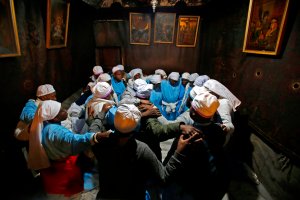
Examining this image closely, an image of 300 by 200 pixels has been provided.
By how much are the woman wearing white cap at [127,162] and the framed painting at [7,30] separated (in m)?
2.69

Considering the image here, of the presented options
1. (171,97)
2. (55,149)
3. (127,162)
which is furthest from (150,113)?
(171,97)

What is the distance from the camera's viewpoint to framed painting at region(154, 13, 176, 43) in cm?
712

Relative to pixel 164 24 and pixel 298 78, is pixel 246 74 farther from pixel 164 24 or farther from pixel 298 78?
pixel 164 24

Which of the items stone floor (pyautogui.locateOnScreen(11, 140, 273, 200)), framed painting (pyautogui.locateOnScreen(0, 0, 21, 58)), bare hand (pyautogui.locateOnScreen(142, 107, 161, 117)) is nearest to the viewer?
bare hand (pyautogui.locateOnScreen(142, 107, 161, 117))

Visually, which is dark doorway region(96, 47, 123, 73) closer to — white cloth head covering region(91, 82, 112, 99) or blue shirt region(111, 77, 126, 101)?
blue shirt region(111, 77, 126, 101)

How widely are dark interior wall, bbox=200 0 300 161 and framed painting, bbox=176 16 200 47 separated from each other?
4.43ft

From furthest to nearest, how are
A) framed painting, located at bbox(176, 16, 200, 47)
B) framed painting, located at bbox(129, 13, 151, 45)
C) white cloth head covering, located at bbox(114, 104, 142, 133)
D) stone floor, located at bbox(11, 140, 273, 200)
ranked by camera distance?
1. framed painting, located at bbox(129, 13, 151, 45)
2. framed painting, located at bbox(176, 16, 200, 47)
3. stone floor, located at bbox(11, 140, 273, 200)
4. white cloth head covering, located at bbox(114, 104, 142, 133)

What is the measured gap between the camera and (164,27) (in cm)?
732

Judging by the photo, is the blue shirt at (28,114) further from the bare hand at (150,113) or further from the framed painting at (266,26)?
the framed painting at (266,26)

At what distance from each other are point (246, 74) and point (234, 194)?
8.90 feet

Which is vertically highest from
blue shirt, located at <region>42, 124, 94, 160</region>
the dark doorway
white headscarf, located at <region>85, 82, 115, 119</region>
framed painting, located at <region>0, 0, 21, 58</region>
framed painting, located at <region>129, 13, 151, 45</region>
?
framed painting, located at <region>129, 13, 151, 45</region>

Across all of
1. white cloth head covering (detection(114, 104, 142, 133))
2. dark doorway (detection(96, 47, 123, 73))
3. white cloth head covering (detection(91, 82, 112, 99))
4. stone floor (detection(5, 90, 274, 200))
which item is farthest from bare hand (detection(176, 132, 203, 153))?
dark doorway (detection(96, 47, 123, 73))

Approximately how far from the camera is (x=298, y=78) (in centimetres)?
266

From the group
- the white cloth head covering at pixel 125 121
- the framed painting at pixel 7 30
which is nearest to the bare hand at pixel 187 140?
the white cloth head covering at pixel 125 121
